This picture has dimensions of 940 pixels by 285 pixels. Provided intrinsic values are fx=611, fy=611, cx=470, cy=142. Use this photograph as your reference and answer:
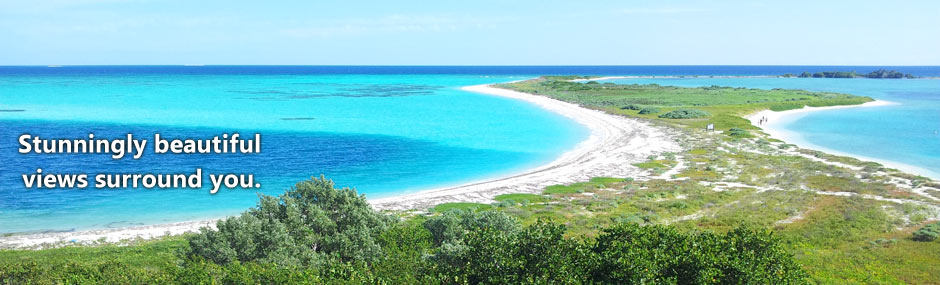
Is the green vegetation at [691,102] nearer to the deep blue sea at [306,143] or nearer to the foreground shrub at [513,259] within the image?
the deep blue sea at [306,143]

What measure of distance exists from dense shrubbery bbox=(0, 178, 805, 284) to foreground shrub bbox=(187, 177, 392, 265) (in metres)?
0.04

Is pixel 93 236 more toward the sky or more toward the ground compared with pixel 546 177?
more toward the ground

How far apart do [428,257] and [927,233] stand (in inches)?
1059

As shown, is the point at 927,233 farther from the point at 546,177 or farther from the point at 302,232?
the point at 302,232

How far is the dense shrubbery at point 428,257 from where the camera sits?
17766 mm

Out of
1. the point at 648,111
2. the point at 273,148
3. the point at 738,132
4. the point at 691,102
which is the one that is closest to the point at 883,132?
the point at 738,132

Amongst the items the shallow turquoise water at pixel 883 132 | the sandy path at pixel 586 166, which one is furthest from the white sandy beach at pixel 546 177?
the shallow turquoise water at pixel 883 132

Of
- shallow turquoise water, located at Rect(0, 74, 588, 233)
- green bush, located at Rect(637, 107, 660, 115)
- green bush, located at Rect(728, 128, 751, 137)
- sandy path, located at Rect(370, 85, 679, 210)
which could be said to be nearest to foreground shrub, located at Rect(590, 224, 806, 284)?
sandy path, located at Rect(370, 85, 679, 210)

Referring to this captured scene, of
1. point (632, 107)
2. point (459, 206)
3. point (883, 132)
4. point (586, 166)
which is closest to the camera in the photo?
point (459, 206)

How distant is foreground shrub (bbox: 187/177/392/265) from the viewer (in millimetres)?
22219

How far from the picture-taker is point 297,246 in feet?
74.7

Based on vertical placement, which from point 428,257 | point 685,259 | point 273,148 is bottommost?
point 273,148

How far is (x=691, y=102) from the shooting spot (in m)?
120

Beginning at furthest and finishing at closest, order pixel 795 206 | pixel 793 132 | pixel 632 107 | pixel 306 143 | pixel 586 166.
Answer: pixel 632 107 < pixel 793 132 < pixel 306 143 < pixel 586 166 < pixel 795 206
